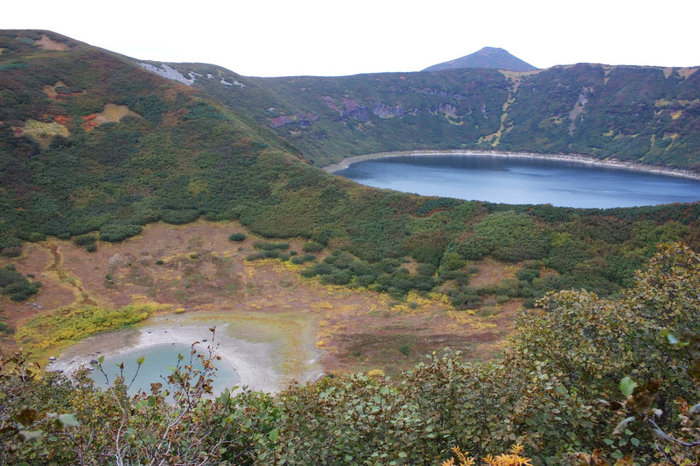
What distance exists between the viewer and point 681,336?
3.56 meters

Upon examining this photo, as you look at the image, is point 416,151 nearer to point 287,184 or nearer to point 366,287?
point 287,184

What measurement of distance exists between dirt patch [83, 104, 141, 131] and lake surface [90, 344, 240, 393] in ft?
147

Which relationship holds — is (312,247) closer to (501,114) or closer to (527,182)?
(527,182)

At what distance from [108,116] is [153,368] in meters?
51.0

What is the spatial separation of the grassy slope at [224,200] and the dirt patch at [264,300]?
2558mm

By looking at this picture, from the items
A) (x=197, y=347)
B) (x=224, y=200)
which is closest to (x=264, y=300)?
(x=197, y=347)

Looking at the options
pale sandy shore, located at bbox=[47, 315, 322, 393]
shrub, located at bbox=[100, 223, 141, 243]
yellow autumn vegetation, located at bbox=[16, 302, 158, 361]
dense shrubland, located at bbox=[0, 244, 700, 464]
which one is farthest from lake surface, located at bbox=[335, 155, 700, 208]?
dense shrubland, located at bbox=[0, 244, 700, 464]

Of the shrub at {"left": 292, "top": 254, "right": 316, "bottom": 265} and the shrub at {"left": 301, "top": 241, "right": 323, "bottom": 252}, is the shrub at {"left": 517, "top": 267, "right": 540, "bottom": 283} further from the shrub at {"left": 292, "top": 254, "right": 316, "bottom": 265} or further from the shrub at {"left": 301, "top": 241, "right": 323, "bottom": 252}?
the shrub at {"left": 301, "top": 241, "right": 323, "bottom": 252}

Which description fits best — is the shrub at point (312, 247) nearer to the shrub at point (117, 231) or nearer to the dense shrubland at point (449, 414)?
the shrub at point (117, 231)

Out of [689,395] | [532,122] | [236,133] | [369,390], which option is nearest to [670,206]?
[689,395]

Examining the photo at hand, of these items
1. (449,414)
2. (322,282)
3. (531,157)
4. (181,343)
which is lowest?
(181,343)

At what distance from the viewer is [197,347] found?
26.2 meters

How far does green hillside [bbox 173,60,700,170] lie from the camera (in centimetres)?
13350

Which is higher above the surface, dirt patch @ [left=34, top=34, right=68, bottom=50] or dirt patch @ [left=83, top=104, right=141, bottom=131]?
dirt patch @ [left=34, top=34, right=68, bottom=50]
